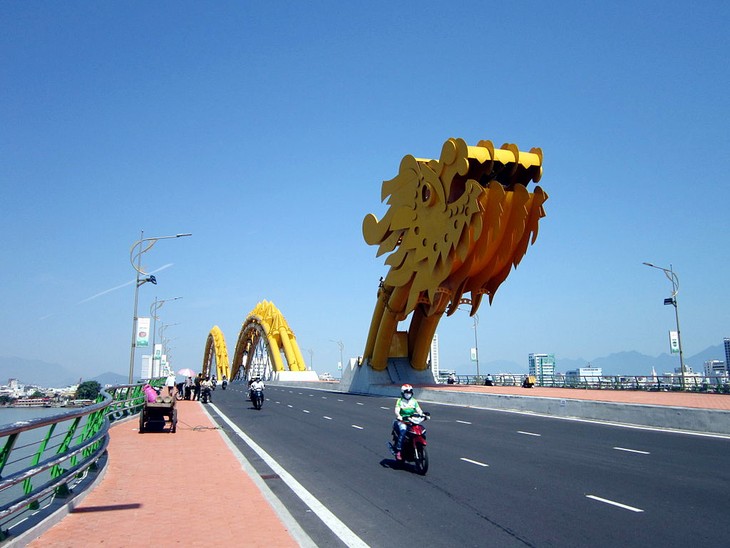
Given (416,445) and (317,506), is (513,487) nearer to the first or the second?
(416,445)

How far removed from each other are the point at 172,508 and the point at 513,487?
Result: 17.0 ft

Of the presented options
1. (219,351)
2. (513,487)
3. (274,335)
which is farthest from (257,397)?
(219,351)

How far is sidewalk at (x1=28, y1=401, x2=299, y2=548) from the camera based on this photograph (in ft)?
20.2

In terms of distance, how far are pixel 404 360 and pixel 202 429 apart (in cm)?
2546

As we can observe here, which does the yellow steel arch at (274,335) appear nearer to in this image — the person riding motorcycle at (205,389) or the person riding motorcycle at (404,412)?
the person riding motorcycle at (205,389)

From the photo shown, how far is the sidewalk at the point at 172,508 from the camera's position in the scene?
6.16 meters

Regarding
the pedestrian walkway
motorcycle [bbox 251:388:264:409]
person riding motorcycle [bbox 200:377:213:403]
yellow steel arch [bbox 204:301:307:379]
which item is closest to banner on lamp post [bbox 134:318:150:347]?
person riding motorcycle [bbox 200:377:213:403]

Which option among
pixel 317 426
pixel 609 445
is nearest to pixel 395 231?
pixel 317 426

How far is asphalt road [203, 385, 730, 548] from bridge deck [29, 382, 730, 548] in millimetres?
568

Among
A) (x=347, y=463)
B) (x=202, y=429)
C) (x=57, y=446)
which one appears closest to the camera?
(x=57, y=446)

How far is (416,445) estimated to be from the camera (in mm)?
10484

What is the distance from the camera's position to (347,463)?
463 inches

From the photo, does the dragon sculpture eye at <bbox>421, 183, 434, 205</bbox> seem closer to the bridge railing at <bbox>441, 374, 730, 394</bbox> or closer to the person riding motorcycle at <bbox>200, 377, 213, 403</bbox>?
the bridge railing at <bbox>441, 374, 730, 394</bbox>

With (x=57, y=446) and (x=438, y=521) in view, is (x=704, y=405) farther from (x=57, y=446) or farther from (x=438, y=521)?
(x=57, y=446)
